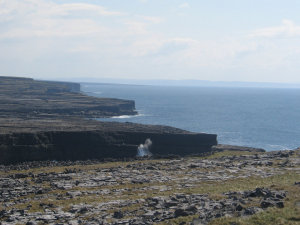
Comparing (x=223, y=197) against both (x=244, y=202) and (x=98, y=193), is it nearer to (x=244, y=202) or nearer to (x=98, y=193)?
(x=244, y=202)

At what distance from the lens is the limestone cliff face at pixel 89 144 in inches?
3415

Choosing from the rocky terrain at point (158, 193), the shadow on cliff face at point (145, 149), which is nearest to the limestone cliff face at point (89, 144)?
the shadow on cliff face at point (145, 149)

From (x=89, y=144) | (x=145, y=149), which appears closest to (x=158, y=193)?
(x=89, y=144)

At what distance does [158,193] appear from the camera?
4456 centimetres

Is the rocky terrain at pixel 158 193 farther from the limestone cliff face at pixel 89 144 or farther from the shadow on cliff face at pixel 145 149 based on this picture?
the shadow on cliff face at pixel 145 149

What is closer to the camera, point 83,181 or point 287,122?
point 83,181

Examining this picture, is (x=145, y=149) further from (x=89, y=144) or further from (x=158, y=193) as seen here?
(x=158, y=193)

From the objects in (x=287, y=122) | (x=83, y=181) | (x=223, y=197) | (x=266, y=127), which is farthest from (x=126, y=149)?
(x=287, y=122)

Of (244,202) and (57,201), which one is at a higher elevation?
(244,202)

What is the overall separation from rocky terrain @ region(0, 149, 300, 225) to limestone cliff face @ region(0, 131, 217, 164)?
14674 millimetres

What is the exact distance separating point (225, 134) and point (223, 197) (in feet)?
378

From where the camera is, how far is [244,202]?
33.6 m

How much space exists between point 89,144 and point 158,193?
53.4m

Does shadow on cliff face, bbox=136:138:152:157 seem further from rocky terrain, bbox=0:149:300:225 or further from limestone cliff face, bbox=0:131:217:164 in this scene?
rocky terrain, bbox=0:149:300:225
